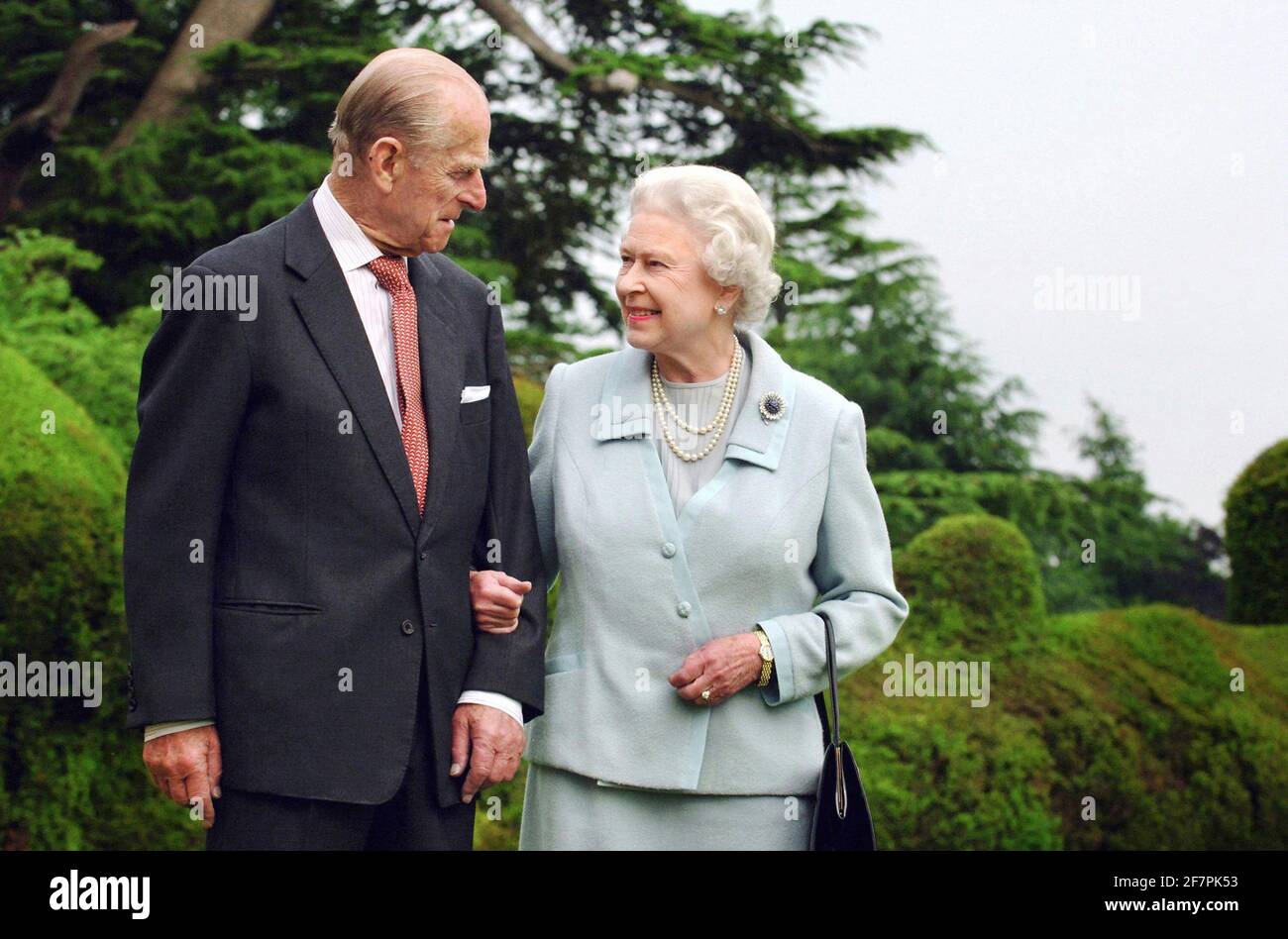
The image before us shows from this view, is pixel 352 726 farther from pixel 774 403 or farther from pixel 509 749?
pixel 774 403

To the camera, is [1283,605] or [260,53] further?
[260,53]

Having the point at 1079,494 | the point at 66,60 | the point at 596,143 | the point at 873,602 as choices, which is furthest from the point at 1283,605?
the point at 66,60

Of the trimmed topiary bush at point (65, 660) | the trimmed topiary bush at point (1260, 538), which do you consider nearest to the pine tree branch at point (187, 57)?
the trimmed topiary bush at point (65, 660)

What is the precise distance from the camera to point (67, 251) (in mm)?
9320

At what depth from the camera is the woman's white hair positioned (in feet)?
10.7

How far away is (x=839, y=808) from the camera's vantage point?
123 inches

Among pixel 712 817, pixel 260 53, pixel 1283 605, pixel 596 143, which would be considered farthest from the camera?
pixel 596 143

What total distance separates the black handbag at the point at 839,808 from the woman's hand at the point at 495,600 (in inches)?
27.1

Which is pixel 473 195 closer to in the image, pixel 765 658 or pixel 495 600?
pixel 495 600

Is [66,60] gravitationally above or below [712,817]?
above

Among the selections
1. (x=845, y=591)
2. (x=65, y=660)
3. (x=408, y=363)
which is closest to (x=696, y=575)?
(x=845, y=591)

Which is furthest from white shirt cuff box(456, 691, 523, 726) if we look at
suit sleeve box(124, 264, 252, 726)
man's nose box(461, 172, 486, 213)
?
man's nose box(461, 172, 486, 213)

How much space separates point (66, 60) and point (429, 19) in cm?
275

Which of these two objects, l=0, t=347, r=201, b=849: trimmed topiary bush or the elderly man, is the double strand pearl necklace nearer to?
the elderly man
